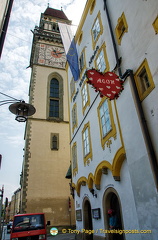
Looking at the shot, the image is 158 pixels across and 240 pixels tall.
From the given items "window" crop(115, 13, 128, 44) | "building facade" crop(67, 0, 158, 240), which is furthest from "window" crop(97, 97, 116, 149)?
"window" crop(115, 13, 128, 44)

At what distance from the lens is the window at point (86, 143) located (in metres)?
11.4

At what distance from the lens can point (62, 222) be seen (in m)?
20.0

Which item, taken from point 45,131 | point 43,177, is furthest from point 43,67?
point 43,177

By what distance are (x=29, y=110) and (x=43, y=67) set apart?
2451cm

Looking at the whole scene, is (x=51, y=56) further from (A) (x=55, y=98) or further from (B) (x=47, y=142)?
(B) (x=47, y=142)

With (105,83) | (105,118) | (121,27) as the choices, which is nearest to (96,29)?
(121,27)

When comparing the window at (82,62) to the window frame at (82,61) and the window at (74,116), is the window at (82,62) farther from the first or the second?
the window at (74,116)

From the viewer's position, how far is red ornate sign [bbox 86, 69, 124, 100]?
657cm

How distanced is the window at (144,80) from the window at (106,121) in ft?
7.08

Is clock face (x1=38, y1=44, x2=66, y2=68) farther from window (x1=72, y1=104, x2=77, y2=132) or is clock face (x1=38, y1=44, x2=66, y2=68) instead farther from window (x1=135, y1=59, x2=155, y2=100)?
window (x1=135, y1=59, x2=155, y2=100)

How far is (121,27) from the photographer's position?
9.01 m

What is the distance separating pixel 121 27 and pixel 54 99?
1940 cm

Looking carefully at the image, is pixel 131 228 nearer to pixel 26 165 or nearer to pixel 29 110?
pixel 29 110

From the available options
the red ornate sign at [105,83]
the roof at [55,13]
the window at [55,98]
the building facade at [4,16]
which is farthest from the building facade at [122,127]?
the roof at [55,13]
